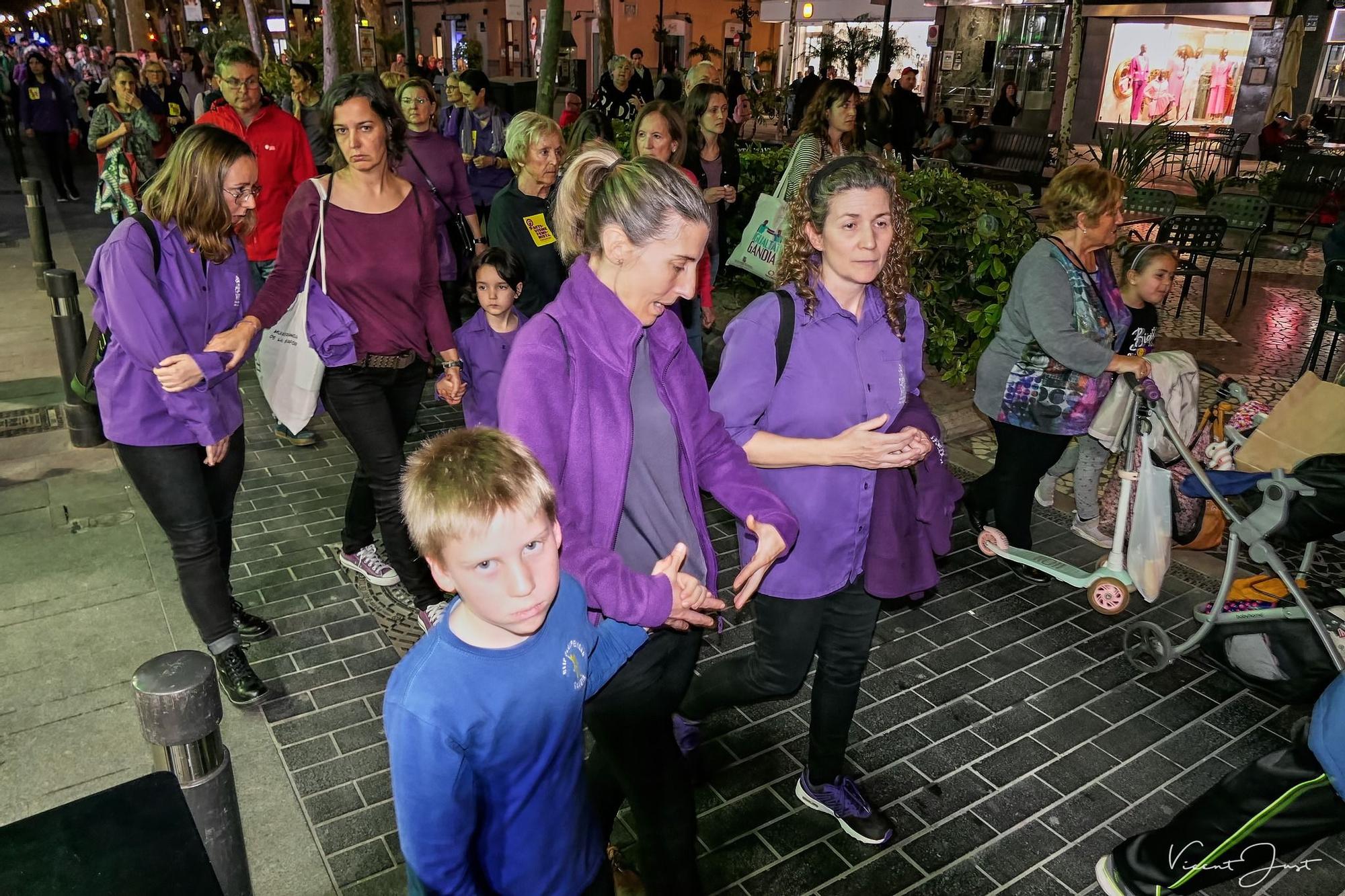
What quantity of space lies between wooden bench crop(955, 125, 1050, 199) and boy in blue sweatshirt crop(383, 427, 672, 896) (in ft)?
51.7

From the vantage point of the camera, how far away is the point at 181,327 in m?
3.33

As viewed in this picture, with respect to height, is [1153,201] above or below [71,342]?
above

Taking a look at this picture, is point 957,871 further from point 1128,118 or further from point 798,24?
point 798,24

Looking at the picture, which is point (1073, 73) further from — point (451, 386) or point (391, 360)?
point (391, 360)

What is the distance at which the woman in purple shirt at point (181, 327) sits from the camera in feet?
10.4

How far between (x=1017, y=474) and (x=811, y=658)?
2198 millimetres

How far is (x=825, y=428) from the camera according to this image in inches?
110

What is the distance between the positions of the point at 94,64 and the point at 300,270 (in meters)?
36.0

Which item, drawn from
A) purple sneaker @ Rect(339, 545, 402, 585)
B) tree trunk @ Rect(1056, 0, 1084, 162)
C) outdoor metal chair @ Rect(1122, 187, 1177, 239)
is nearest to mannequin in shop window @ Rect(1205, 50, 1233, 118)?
tree trunk @ Rect(1056, 0, 1084, 162)

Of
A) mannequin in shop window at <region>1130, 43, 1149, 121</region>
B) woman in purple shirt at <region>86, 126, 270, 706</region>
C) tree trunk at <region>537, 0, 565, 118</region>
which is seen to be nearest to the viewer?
woman in purple shirt at <region>86, 126, 270, 706</region>

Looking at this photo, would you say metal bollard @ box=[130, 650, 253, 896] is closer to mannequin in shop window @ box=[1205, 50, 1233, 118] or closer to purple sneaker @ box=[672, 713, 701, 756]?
purple sneaker @ box=[672, 713, 701, 756]

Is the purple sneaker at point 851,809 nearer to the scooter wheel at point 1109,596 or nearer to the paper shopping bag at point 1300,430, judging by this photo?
the scooter wheel at point 1109,596

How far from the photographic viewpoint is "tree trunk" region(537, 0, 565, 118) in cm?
1182

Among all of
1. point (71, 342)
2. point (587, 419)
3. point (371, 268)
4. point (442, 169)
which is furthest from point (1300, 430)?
point (71, 342)
